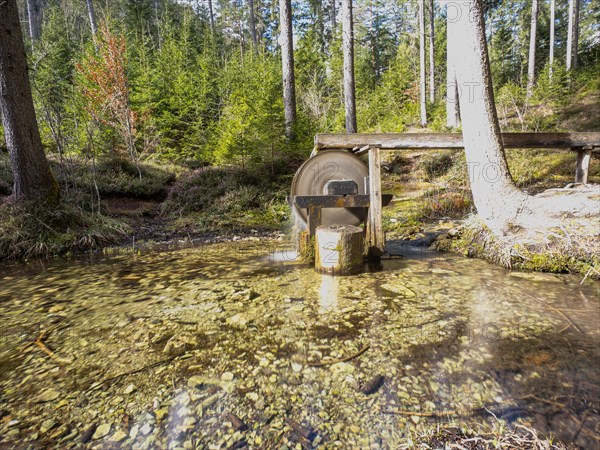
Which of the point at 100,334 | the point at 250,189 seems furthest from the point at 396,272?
the point at 250,189

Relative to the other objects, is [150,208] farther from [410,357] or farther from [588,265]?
[588,265]

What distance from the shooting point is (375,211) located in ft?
16.7

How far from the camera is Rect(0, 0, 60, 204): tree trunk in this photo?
612 centimetres

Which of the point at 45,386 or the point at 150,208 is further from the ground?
the point at 150,208

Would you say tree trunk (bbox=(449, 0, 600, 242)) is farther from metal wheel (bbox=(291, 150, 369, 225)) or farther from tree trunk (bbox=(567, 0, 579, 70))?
tree trunk (bbox=(567, 0, 579, 70))

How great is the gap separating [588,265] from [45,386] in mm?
5640

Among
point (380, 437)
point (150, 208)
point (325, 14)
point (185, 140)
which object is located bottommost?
point (380, 437)

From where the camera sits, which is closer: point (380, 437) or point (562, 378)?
point (380, 437)

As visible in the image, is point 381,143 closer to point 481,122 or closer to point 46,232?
point 481,122

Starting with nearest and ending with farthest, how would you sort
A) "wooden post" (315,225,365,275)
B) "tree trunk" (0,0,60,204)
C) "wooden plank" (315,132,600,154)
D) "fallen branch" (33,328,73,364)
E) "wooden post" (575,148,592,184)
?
"fallen branch" (33,328,73,364)
"wooden post" (315,225,365,275)
"wooden plank" (315,132,600,154)
"wooden post" (575,148,592,184)
"tree trunk" (0,0,60,204)

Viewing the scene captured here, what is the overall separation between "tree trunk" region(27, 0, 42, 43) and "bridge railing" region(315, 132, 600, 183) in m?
29.3

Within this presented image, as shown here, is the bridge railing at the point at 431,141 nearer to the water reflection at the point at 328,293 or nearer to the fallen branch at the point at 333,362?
the water reflection at the point at 328,293

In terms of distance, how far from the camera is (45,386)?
2.09m

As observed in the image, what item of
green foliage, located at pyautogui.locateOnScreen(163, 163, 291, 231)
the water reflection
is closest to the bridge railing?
the water reflection
